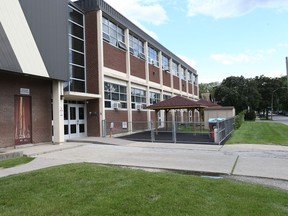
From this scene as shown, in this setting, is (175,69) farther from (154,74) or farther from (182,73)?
(154,74)

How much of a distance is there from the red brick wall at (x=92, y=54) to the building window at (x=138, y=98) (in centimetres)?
613

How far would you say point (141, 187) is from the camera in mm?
6047

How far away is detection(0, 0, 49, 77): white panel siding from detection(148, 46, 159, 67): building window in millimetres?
17724

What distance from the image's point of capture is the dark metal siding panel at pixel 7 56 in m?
12.3

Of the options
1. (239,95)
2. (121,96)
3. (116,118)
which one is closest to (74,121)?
(116,118)

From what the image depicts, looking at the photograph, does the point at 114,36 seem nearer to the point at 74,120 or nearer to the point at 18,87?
the point at 74,120

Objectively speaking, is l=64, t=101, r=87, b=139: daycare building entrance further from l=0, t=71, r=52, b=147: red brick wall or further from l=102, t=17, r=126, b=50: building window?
l=102, t=17, r=126, b=50: building window

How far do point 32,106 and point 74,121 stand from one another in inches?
169

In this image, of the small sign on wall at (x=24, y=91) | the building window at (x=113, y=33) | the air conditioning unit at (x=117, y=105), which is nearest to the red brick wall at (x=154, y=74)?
the building window at (x=113, y=33)

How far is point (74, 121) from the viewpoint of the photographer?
19406 mm

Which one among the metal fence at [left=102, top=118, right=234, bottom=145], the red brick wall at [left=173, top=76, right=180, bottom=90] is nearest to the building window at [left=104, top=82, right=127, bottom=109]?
the metal fence at [left=102, top=118, right=234, bottom=145]

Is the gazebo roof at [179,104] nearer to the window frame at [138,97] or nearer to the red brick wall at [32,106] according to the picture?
the window frame at [138,97]

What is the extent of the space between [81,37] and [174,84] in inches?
832

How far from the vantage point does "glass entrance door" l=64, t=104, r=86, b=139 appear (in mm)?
18578
